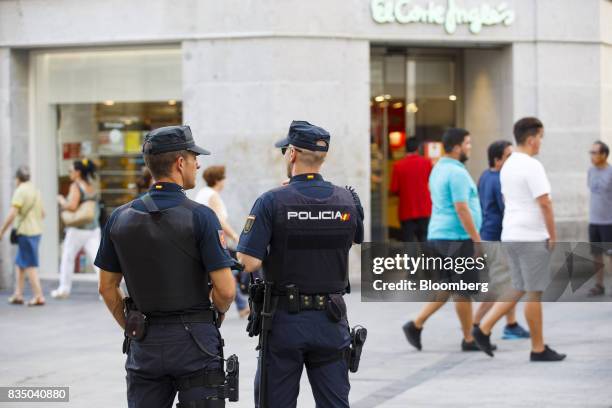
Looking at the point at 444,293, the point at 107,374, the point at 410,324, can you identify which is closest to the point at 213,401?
the point at 444,293

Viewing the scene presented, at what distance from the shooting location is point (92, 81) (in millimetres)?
16281

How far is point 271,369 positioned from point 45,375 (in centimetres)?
421

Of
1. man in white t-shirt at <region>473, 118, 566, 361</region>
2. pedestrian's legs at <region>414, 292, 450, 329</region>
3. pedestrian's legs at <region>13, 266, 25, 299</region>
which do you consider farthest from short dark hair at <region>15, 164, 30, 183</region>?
man in white t-shirt at <region>473, 118, 566, 361</region>

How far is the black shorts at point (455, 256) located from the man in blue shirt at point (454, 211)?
0.26 meters

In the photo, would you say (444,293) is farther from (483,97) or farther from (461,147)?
(483,97)

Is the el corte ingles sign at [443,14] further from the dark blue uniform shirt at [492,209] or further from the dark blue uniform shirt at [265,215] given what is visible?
the dark blue uniform shirt at [265,215]

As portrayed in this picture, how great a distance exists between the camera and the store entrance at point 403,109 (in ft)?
58.3

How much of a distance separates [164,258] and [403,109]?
13334mm

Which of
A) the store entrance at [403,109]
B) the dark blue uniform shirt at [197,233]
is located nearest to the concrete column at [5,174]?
the store entrance at [403,109]

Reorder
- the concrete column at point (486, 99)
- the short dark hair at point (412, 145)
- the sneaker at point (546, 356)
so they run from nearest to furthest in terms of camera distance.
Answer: the sneaker at point (546, 356), the short dark hair at point (412, 145), the concrete column at point (486, 99)

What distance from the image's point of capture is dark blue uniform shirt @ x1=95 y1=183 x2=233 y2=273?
4.94 m

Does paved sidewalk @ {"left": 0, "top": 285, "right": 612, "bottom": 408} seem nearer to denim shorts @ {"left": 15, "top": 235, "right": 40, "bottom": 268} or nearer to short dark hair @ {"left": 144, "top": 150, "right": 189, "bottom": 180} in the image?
denim shorts @ {"left": 15, "top": 235, "right": 40, "bottom": 268}

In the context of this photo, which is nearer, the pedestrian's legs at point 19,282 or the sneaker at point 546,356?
the sneaker at point 546,356

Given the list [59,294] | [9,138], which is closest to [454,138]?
[59,294]
